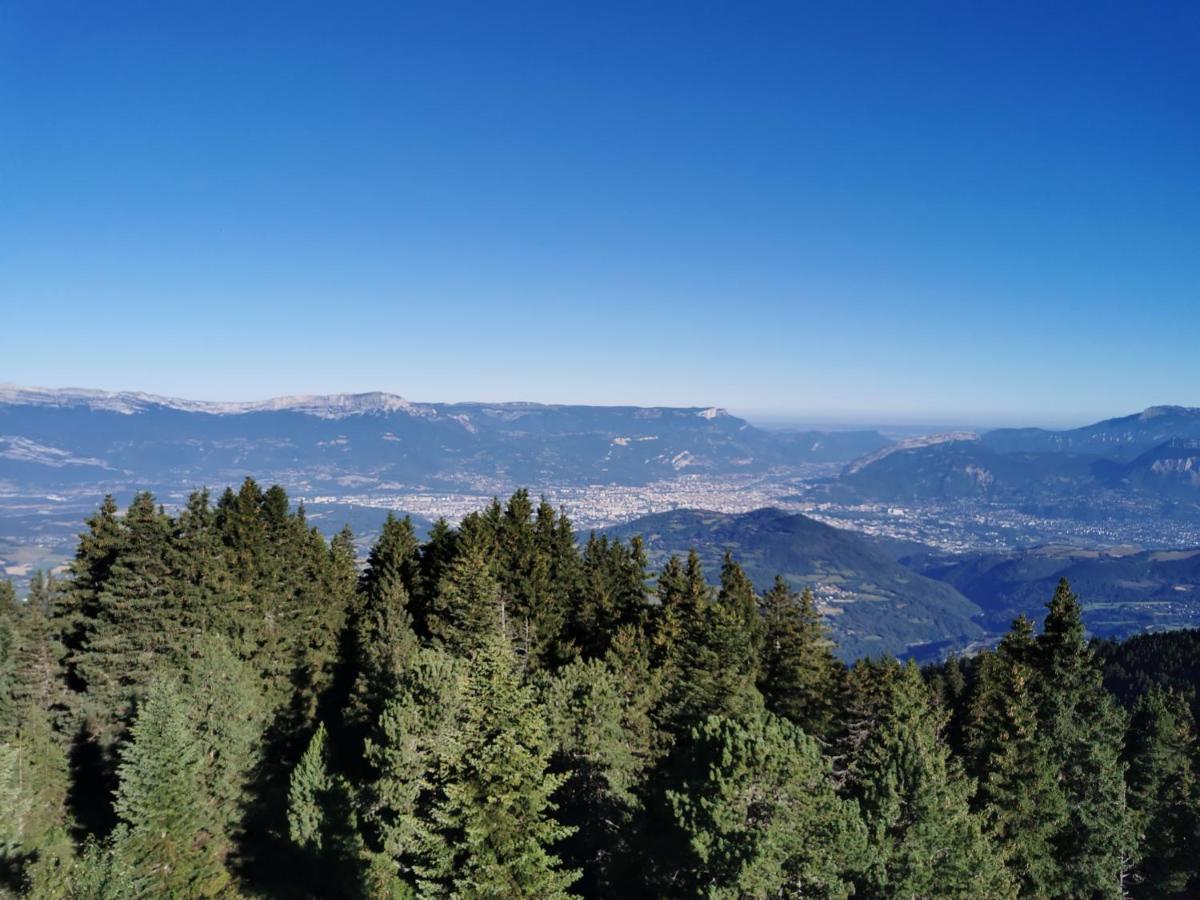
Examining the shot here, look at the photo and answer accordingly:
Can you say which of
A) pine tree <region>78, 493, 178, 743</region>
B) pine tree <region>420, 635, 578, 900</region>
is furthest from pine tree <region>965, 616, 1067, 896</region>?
pine tree <region>78, 493, 178, 743</region>

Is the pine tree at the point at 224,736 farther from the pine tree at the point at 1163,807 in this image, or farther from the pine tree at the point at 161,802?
the pine tree at the point at 1163,807

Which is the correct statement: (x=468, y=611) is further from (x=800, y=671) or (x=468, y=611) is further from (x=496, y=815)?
(x=496, y=815)

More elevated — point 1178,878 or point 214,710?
point 214,710

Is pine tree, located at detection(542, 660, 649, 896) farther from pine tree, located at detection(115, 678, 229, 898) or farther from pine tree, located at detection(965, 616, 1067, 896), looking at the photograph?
pine tree, located at detection(965, 616, 1067, 896)

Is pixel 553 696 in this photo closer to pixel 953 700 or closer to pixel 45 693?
pixel 45 693

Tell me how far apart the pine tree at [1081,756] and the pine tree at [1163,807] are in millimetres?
1709

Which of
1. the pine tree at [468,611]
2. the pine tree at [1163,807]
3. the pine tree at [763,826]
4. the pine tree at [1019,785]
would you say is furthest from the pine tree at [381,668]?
the pine tree at [1163,807]

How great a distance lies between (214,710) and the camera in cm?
3284

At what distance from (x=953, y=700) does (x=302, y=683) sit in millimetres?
45059

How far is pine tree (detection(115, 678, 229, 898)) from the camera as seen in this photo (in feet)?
87.2

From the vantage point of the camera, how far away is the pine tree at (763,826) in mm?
19844

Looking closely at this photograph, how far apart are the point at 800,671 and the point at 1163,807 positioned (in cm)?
2144

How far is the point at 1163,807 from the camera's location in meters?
39.8

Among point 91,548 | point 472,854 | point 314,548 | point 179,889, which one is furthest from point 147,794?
point 314,548
